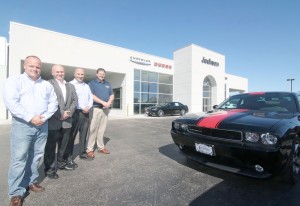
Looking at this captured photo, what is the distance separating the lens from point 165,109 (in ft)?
54.1

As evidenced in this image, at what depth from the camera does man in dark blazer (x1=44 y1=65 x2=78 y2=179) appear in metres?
2.85

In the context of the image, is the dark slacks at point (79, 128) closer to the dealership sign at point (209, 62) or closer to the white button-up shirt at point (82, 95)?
the white button-up shirt at point (82, 95)

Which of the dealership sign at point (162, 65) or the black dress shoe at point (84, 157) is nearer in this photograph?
the black dress shoe at point (84, 157)

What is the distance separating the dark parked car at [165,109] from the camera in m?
16.0

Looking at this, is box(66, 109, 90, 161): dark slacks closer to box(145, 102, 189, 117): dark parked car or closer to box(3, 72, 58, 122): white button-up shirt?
box(3, 72, 58, 122): white button-up shirt

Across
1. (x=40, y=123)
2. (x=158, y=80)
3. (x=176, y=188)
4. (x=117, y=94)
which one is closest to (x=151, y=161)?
(x=176, y=188)

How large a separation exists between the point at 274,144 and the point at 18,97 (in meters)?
3.01

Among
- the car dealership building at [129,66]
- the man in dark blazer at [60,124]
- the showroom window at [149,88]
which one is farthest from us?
the showroom window at [149,88]

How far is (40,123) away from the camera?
230cm

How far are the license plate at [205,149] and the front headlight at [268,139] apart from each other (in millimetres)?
609

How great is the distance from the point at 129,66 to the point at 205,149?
15811 mm

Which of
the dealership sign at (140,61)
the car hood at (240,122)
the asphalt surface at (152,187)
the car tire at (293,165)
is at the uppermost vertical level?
the dealership sign at (140,61)

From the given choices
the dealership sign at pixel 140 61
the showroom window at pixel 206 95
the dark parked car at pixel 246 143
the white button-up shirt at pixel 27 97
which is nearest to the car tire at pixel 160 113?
the dealership sign at pixel 140 61

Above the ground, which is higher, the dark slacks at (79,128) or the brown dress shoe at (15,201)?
the dark slacks at (79,128)
